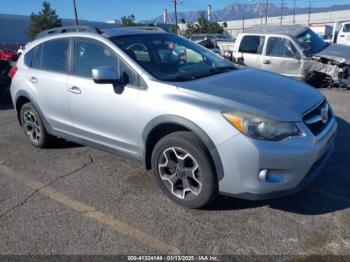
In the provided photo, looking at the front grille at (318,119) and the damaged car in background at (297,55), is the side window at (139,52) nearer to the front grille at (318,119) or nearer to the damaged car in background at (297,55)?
the front grille at (318,119)

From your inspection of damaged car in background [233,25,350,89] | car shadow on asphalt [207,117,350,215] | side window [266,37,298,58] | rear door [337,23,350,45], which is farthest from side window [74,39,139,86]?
rear door [337,23,350,45]

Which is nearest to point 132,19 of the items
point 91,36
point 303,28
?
point 303,28

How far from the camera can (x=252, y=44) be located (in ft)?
34.4

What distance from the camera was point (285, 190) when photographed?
308 cm

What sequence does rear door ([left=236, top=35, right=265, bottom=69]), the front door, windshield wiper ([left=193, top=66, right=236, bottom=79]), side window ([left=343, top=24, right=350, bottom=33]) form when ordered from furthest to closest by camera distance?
side window ([left=343, top=24, right=350, bottom=33]) → rear door ([left=236, top=35, right=265, bottom=69]) → windshield wiper ([left=193, top=66, right=236, bottom=79]) → the front door

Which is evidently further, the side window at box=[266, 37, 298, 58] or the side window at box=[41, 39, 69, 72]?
the side window at box=[266, 37, 298, 58]

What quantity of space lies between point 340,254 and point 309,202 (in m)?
0.82

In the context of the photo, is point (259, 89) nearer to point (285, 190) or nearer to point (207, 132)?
point (207, 132)

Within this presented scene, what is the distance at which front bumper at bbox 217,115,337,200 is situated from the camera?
9.65 feet

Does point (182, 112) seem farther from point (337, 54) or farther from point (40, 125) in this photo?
point (337, 54)

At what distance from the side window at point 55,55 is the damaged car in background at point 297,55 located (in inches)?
216

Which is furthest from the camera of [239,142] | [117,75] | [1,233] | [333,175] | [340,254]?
[333,175]

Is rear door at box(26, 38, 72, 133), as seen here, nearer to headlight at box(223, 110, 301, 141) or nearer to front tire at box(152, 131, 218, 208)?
front tire at box(152, 131, 218, 208)

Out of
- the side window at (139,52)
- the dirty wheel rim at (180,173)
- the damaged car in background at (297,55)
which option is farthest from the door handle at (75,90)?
the damaged car in background at (297,55)
